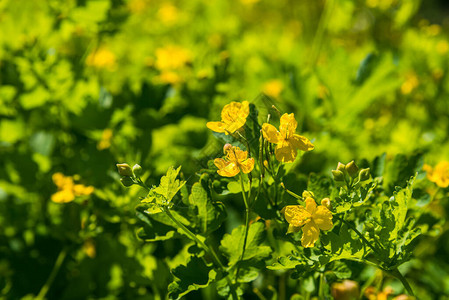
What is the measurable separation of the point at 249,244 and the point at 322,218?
164mm

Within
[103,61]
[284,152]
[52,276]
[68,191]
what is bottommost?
[52,276]

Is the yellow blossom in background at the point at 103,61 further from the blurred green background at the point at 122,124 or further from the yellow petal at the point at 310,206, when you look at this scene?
the yellow petal at the point at 310,206

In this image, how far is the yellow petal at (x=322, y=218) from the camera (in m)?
0.66

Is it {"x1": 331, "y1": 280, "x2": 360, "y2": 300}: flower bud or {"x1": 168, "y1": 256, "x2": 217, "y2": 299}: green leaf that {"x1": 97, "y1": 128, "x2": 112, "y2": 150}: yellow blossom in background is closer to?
{"x1": 168, "y1": 256, "x2": 217, "y2": 299}: green leaf

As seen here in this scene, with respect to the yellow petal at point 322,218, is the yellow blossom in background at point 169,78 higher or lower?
Answer: lower

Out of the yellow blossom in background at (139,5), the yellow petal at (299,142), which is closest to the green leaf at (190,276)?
the yellow petal at (299,142)

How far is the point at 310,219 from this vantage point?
2.17 ft

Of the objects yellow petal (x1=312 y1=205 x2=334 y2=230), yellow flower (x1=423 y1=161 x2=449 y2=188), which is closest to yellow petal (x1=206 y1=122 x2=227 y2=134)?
yellow petal (x1=312 y1=205 x2=334 y2=230)

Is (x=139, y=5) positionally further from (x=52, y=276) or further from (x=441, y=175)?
(x=441, y=175)

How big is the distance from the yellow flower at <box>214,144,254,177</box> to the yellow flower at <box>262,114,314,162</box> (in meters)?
0.05

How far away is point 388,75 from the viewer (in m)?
1.39

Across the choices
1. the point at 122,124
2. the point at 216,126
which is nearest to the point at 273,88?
the point at 122,124

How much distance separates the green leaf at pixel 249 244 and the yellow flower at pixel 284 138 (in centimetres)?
15

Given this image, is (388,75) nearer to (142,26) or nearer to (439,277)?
(439,277)
